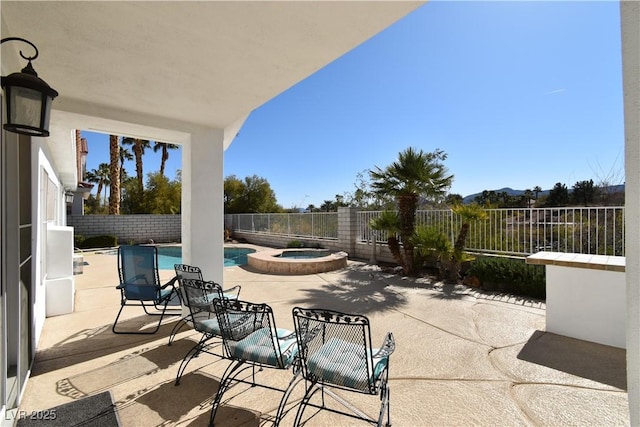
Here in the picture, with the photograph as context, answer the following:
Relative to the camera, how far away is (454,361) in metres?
3.20

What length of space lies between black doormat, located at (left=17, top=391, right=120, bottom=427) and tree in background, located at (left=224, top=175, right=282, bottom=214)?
20999mm

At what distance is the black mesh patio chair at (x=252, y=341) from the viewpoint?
7.39 ft

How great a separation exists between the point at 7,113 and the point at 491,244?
8.44 metres

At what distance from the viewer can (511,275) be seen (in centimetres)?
594

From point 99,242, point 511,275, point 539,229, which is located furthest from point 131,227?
point 539,229

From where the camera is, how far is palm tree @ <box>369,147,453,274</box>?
748 centimetres

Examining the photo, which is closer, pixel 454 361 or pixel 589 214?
pixel 454 361

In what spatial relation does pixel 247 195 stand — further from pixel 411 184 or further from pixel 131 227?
pixel 411 184

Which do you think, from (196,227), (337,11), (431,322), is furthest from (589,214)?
(196,227)

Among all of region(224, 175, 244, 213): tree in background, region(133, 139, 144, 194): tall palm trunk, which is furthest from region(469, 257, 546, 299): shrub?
region(133, 139, 144, 194): tall palm trunk

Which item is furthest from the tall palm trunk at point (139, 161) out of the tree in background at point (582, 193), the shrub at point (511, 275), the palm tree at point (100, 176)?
the tree in background at point (582, 193)

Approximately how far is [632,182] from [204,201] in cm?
451

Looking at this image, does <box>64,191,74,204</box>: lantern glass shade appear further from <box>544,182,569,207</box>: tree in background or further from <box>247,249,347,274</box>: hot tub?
<box>544,182,569,207</box>: tree in background

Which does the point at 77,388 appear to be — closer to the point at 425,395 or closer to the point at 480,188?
the point at 425,395
